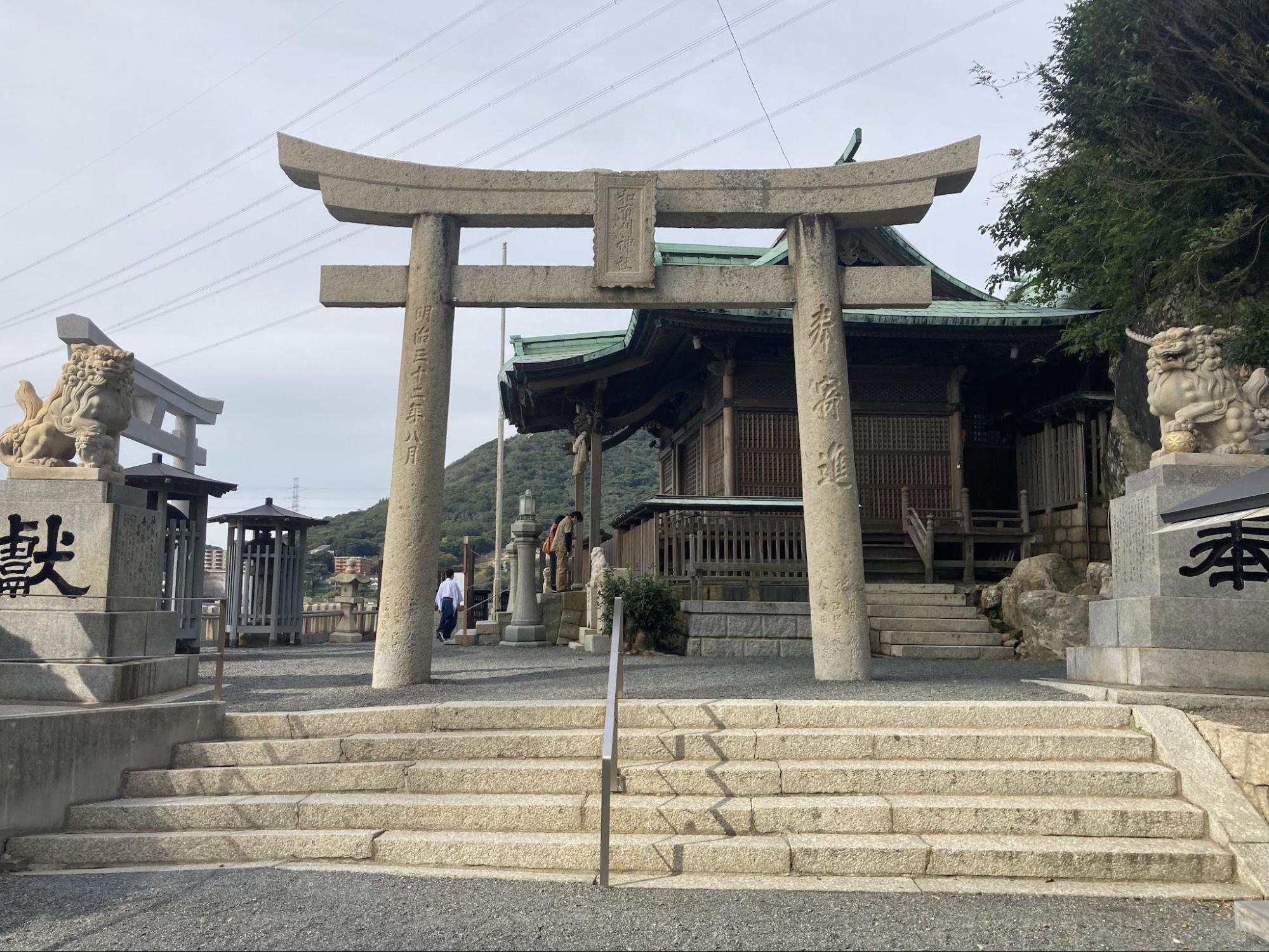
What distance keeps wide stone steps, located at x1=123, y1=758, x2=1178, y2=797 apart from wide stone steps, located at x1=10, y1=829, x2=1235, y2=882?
0.43 metres

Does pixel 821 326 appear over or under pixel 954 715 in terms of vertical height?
over

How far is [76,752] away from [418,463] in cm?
379

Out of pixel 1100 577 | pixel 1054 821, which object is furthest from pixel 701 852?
pixel 1100 577

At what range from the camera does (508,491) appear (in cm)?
5516

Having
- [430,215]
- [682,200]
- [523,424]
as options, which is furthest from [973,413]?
[430,215]

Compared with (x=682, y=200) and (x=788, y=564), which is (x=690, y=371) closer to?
(x=788, y=564)

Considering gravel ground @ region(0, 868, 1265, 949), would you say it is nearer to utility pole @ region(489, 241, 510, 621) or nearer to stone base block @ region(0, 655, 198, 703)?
stone base block @ region(0, 655, 198, 703)

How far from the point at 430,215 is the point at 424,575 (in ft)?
11.1

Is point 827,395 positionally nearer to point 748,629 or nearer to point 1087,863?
point 748,629

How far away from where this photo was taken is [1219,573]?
23.1 feet

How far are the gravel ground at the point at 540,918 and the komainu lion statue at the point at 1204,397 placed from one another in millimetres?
4061

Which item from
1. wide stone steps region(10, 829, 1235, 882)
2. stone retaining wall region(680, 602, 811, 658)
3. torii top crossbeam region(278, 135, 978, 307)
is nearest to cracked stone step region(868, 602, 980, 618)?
stone retaining wall region(680, 602, 811, 658)

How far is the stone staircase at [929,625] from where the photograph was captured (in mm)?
12547

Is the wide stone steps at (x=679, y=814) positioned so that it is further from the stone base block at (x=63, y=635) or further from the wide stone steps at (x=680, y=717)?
the stone base block at (x=63, y=635)
